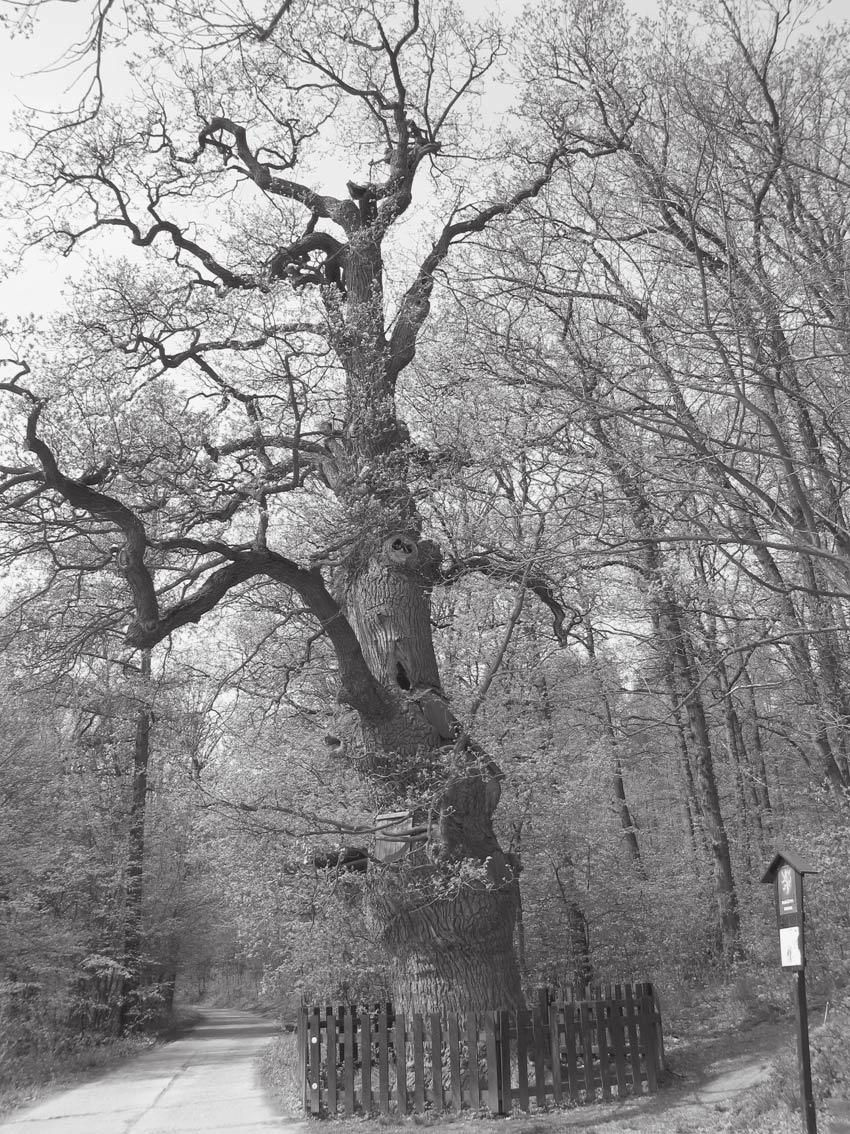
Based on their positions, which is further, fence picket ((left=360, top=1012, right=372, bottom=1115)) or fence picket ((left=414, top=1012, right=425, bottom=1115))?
fence picket ((left=360, top=1012, right=372, bottom=1115))

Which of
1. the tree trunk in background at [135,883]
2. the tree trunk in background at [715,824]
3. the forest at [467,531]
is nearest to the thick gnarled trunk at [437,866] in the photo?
the forest at [467,531]

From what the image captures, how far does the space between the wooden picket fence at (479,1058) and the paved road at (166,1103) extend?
0.71 m

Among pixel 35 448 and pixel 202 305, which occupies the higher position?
pixel 202 305

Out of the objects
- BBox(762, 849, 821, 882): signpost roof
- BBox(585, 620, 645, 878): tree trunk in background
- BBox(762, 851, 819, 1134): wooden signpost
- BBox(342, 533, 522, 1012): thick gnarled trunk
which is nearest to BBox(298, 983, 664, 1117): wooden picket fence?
BBox(342, 533, 522, 1012): thick gnarled trunk

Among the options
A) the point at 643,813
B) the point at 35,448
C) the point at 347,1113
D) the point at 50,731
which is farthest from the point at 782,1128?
the point at 643,813

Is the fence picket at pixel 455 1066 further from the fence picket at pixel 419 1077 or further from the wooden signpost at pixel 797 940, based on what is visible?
the wooden signpost at pixel 797 940

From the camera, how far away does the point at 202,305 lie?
31.1 feet

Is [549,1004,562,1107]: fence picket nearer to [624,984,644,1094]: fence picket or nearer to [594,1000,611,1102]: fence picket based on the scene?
[594,1000,611,1102]: fence picket

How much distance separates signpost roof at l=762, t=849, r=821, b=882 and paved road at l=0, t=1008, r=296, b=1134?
524 centimetres

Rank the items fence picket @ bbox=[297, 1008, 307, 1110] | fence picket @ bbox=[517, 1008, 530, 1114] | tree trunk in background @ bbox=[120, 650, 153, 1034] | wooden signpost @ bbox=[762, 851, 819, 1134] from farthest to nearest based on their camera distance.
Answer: tree trunk in background @ bbox=[120, 650, 153, 1034] → fence picket @ bbox=[297, 1008, 307, 1110] → fence picket @ bbox=[517, 1008, 530, 1114] → wooden signpost @ bbox=[762, 851, 819, 1134]

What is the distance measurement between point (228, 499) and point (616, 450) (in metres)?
4.97

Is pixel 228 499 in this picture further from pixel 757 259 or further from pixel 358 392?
pixel 757 259

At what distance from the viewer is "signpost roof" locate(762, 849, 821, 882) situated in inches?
238

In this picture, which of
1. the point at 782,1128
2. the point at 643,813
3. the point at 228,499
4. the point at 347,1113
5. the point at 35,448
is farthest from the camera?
the point at 643,813
